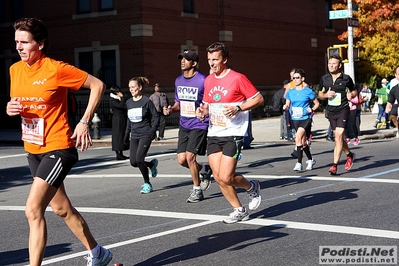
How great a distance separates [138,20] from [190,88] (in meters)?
22.3

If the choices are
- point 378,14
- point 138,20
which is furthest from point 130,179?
point 378,14

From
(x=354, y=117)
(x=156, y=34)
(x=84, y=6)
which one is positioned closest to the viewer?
(x=354, y=117)

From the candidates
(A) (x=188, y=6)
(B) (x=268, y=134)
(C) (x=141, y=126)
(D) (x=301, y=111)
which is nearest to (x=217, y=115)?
(C) (x=141, y=126)

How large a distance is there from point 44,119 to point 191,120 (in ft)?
15.9

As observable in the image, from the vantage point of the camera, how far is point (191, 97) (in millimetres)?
10648

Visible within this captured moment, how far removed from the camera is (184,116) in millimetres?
10797

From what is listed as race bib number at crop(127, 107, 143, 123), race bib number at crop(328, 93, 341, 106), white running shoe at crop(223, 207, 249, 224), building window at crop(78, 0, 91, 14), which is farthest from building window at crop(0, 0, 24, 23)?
white running shoe at crop(223, 207, 249, 224)

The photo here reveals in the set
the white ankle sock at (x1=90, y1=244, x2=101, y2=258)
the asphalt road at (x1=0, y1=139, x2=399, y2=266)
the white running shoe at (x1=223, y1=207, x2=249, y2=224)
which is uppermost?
the white ankle sock at (x1=90, y1=244, x2=101, y2=258)

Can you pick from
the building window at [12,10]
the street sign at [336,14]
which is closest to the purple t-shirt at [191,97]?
the street sign at [336,14]

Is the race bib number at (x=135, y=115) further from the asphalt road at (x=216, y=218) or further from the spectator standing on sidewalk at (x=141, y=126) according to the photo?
the asphalt road at (x=216, y=218)

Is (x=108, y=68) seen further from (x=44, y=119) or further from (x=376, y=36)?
(x=44, y=119)

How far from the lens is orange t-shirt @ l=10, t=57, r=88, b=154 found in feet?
19.7

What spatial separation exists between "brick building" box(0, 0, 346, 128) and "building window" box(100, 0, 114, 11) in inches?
1.8

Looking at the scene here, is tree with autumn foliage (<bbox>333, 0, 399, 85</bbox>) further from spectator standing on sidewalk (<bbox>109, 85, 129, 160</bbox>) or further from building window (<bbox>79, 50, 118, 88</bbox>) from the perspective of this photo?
spectator standing on sidewalk (<bbox>109, 85, 129, 160</bbox>)
